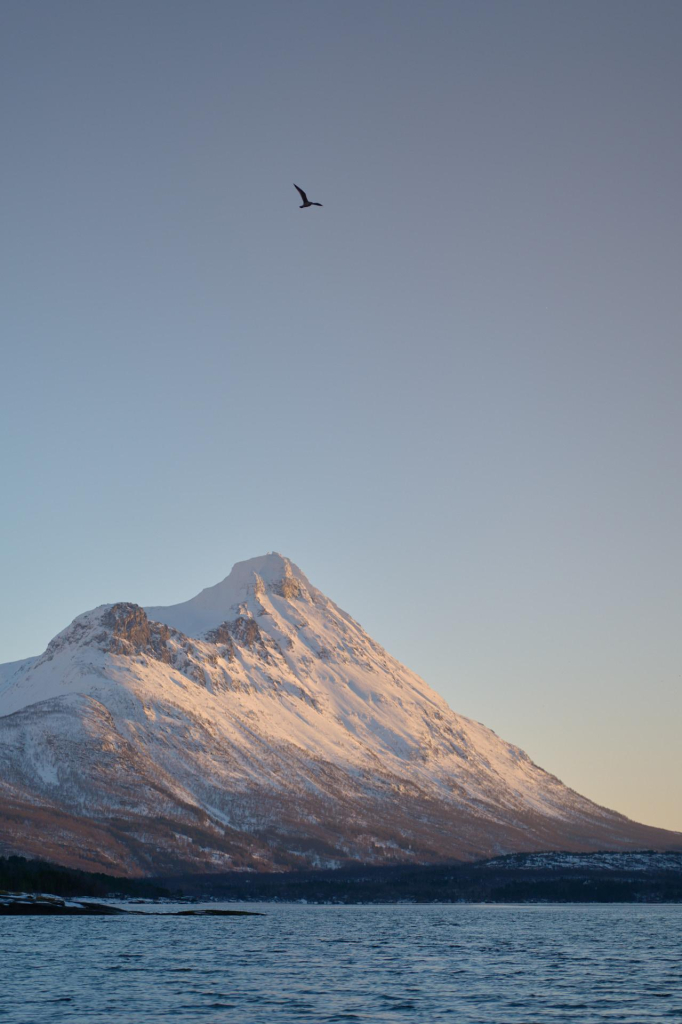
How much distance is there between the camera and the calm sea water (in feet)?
287

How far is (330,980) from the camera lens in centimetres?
11319

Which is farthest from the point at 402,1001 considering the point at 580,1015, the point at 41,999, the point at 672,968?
the point at 672,968

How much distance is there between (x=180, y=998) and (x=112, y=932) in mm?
97940

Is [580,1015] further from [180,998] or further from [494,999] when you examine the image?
[180,998]

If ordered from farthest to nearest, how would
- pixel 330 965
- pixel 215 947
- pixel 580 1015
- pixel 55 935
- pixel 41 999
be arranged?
pixel 55 935 → pixel 215 947 → pixel 330 965 → pixel 41 999 → pixel 580 1015

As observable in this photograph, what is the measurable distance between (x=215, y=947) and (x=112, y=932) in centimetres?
3520

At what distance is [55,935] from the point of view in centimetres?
17575

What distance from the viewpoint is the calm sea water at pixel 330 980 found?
287 ft

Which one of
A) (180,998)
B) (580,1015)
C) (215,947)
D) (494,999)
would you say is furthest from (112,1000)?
(215,947)

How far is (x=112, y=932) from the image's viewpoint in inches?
7357

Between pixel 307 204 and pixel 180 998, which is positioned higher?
pixel 307 204

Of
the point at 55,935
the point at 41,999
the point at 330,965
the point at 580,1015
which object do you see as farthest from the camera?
the point at 55,935

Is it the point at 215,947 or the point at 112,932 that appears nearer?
the point at 215,947

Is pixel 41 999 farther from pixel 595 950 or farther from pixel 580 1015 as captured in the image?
pixel 595 950
